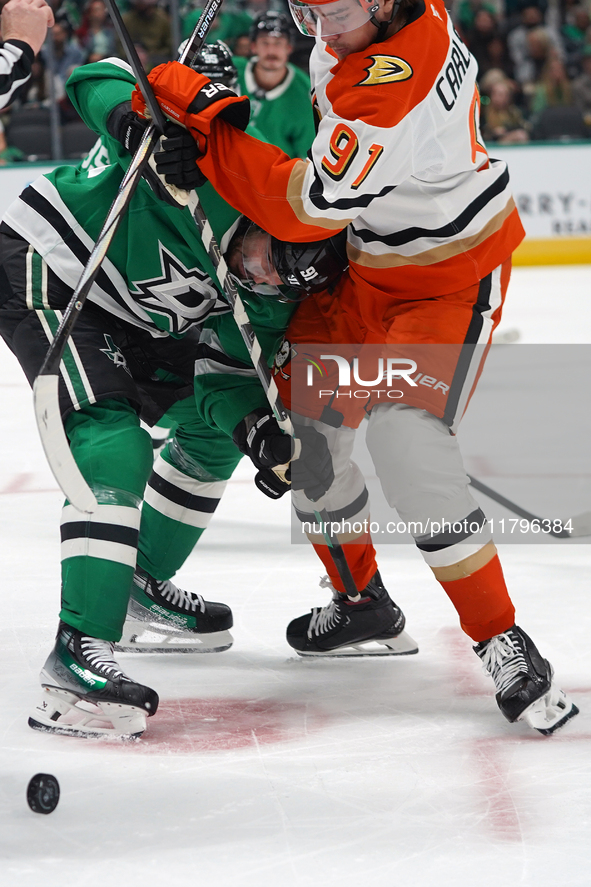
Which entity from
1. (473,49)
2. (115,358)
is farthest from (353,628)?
(473,49)

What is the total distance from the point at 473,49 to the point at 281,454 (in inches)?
312

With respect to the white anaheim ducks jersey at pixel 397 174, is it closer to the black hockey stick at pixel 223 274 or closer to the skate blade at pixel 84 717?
the black hockey stick at pixel 223 274

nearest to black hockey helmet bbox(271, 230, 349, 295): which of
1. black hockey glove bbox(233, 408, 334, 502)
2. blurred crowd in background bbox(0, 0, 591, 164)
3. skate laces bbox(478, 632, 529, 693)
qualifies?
black hockey glove bbox(233, 408, 334, 502)

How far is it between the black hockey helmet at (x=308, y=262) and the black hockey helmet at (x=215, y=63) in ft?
5.94

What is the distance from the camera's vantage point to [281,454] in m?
1.79

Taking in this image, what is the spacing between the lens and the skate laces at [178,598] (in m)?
2.20

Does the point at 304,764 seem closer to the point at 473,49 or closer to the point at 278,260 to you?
the point at 278,260

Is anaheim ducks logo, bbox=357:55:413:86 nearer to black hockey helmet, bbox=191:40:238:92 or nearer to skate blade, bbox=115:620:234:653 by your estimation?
skate blade, bbox=115:620:234:653

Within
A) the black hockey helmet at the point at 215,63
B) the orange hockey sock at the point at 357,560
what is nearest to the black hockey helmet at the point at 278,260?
the orange hockey sock at the point at 357,560

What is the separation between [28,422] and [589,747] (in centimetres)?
283

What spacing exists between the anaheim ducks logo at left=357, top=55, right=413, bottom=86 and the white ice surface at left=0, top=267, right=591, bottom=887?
965 millimetres

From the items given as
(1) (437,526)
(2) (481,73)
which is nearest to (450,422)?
(1) (437,526)

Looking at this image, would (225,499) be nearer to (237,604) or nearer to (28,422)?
(237,604)

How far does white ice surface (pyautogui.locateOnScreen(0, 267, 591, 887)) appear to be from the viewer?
135 cm
